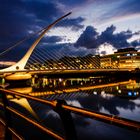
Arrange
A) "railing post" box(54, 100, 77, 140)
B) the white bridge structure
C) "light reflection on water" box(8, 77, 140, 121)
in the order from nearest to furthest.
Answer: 1. "railing post" box(54, 100, 77, 140)
2. "light reflection on water" box(8, 77, 140, 121)
3. the white bridge structure

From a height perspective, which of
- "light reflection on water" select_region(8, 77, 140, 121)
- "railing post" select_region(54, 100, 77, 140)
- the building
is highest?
the building

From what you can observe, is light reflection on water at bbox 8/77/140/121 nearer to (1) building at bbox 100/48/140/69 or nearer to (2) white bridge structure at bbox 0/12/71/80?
(2) white bridge structure at bbox 0/12/71/80

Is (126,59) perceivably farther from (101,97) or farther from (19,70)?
(101,97)

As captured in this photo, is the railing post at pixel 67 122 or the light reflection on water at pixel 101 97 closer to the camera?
the railing post at pixel 67 122

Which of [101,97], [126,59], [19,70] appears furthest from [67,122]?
[126,59]

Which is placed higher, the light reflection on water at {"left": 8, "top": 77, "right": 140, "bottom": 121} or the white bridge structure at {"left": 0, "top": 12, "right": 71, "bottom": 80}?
the white bridge structure at {"left": 0, "top": 12, "right": 71, "bottom": 80}

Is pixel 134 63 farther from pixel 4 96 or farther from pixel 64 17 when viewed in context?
pixel 4 96

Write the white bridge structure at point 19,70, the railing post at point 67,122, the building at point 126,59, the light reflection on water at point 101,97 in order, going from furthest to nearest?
the building at point 126,59, the white bridge structure at point 19,70, the light reflection on water at point 101,97, the railing post at point 67,122

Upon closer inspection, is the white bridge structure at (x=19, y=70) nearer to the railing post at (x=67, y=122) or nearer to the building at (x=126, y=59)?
the railing post at (x=67, y=122)

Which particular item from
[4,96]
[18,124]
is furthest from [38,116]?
[4,96]

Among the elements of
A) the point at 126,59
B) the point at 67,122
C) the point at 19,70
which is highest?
the point at 126,59

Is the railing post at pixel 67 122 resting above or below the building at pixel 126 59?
below

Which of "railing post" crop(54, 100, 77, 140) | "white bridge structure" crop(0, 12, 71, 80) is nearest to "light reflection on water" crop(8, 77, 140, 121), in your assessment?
"white bridge structure" crop(0, 12, 71, 80)

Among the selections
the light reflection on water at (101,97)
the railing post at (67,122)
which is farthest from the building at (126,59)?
the railing post at (67,122)
